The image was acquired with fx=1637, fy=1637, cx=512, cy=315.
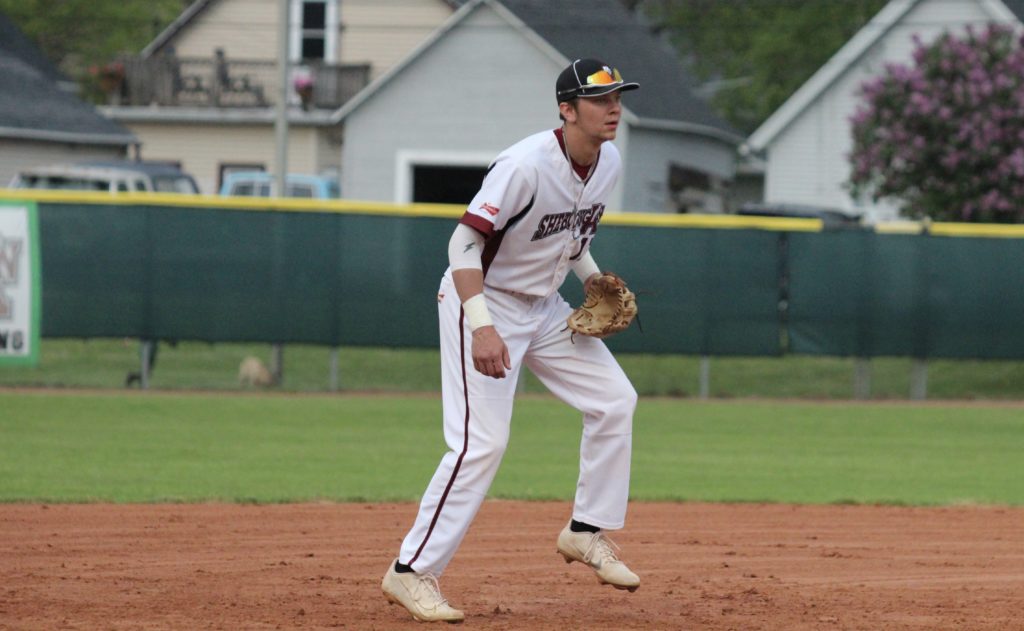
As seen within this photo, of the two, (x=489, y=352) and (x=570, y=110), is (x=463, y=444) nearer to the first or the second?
→ (x=489, y=352)

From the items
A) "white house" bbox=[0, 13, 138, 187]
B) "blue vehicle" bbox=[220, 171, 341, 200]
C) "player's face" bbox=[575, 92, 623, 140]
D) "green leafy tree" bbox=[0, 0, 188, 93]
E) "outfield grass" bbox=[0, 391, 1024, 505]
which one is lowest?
"outfield grass" bbox=[0, 391, 1024, 505]

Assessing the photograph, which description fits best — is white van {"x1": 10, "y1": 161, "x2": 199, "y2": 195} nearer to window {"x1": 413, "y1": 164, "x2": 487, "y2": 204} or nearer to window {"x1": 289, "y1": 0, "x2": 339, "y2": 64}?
window {"x1": 413, "y1": 164, "x2": 487, "y2": 204}

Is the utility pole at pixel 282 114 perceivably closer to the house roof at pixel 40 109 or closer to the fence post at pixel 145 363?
the fence post at pixel 145 363

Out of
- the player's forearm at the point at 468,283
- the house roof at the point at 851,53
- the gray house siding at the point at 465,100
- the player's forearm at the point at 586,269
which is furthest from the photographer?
the gray house siding at the point at 465,100

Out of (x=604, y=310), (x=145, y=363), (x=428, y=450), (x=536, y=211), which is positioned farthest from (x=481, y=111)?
(x=536, y=211)

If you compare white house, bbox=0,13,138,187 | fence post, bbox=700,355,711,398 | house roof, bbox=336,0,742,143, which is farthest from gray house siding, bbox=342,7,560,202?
fence post, bbox=700,355,711,398

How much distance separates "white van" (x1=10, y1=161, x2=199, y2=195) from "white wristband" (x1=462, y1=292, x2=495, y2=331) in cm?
2093

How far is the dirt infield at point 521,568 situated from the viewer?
6.05 meters

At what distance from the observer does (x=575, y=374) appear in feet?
20.2

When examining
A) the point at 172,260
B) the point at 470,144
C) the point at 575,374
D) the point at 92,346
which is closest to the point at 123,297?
the point at 172,260

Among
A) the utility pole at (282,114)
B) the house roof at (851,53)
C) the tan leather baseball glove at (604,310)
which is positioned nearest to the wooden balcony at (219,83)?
the house roof at (851,53)

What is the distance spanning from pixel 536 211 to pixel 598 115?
408 mm

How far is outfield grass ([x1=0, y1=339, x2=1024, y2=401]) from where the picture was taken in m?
17.6

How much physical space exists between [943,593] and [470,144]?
2526 centimetres
